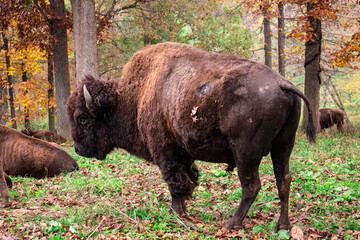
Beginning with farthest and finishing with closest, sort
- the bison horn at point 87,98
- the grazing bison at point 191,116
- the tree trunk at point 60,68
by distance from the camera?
the tree trunk at point 60,68 < the bison horn at point 87,98 < the grazing bison at point 191,116

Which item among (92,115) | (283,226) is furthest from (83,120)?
(283,226)

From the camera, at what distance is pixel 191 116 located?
4.55 metres

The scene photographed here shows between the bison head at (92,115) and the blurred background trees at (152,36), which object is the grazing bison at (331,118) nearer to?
the blurred background trees at (152,36)

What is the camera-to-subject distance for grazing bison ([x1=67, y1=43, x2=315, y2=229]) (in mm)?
4117

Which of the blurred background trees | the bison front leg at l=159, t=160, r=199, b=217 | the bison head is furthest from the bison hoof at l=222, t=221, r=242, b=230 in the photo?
the blurred background trees

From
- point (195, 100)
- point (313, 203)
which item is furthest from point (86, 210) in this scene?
point (313, 203)

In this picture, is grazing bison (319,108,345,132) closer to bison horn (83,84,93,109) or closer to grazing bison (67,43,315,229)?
grazing bison (67,43,315,229)

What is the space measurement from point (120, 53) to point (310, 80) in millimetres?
11032

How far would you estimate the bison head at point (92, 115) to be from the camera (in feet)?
18.3

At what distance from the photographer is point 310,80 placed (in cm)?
1190

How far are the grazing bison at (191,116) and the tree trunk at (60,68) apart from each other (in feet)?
26.7

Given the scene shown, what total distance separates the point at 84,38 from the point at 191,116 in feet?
24.2

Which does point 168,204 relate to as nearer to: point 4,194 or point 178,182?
point 178,182

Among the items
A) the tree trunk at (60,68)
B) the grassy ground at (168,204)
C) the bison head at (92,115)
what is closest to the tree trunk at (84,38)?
the tree trunk at (60,68)
